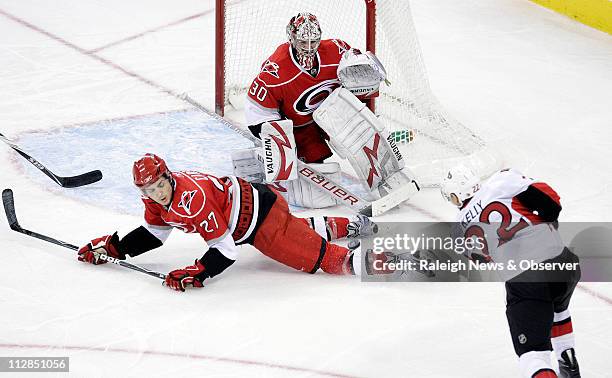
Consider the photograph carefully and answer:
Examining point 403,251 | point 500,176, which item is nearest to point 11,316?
point 403,251

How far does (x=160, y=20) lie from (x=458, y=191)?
139 inches

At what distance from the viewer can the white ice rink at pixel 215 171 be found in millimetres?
→ 3447

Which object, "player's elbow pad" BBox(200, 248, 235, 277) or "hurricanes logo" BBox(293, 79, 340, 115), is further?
"hurricanes logo" BBox(293, 79, 340, 115)

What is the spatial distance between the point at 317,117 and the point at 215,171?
0.59 meters

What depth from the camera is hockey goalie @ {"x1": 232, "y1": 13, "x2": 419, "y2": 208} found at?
432 cm

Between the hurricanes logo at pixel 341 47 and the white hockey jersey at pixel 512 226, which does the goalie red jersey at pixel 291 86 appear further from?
the white hockey jersey at pixel 512 226

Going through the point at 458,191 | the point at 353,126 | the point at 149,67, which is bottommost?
the point at 149,67

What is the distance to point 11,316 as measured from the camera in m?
3.58

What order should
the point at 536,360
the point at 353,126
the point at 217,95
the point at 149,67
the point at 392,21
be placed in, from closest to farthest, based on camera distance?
the point at 536,360 < the point at 353,126 < the point at 392,21 < the point at 217,95 < the point at 149,67

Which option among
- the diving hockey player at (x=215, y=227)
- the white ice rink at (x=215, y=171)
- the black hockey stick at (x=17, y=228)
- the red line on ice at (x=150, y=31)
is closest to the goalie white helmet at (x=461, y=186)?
the white ice rink at (x=215, y=171)

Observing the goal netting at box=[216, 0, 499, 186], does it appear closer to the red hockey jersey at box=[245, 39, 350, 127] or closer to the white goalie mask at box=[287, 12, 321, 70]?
the red hockey jersey at box=[245, 39, 350, 127]

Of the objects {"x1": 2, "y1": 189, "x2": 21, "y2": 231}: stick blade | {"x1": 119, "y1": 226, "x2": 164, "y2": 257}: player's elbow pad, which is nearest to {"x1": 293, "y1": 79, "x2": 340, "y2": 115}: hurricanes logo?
{"x1": 119, "y1": 226, "x2": 164, "y2": 257}: player's elbow pad

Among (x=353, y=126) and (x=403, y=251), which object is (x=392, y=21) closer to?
(x=353, y=126)

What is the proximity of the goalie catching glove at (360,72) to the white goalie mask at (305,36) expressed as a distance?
0.41ft
